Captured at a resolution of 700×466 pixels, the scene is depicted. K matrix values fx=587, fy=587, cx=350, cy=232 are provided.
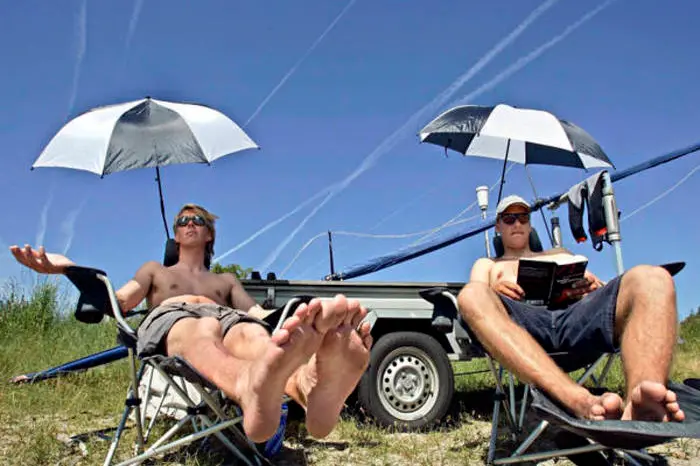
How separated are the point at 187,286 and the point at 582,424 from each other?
2180 mm

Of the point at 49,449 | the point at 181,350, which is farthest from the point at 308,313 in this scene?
the point at 49,449

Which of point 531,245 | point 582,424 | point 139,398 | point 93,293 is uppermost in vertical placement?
point 531,245

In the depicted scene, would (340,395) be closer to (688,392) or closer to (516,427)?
(688,392)

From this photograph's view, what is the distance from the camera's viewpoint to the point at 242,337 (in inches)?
95.1

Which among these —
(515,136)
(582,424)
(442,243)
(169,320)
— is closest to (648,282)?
(582,424)

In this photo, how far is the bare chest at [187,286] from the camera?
3146mm

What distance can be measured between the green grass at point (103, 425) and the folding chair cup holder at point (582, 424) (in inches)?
17.0

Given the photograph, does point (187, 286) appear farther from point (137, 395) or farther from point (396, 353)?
point (396, 353)

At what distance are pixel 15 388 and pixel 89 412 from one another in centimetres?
82

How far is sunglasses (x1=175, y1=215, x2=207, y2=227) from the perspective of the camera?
3.42m

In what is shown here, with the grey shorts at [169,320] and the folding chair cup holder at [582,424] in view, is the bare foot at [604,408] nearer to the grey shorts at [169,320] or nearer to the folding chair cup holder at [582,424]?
the folding chair cup holder at [582,424]

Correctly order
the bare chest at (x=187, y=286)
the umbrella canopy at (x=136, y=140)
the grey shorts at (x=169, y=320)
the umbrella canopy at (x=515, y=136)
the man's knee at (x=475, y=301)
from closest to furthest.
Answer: the grey shorts at (x=169, y=320)
the man's knee at (x=475, y=301)
the bare chest at (x=187, y=286)
the umbrella canopy at (x=136, y=140)
the umbrella canopy at (x=515, y=136)

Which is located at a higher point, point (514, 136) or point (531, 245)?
point (514, 136)

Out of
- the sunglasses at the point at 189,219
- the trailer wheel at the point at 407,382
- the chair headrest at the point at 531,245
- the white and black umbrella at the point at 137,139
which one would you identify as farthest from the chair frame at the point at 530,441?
the white and black umbrella at the point at 137,139
